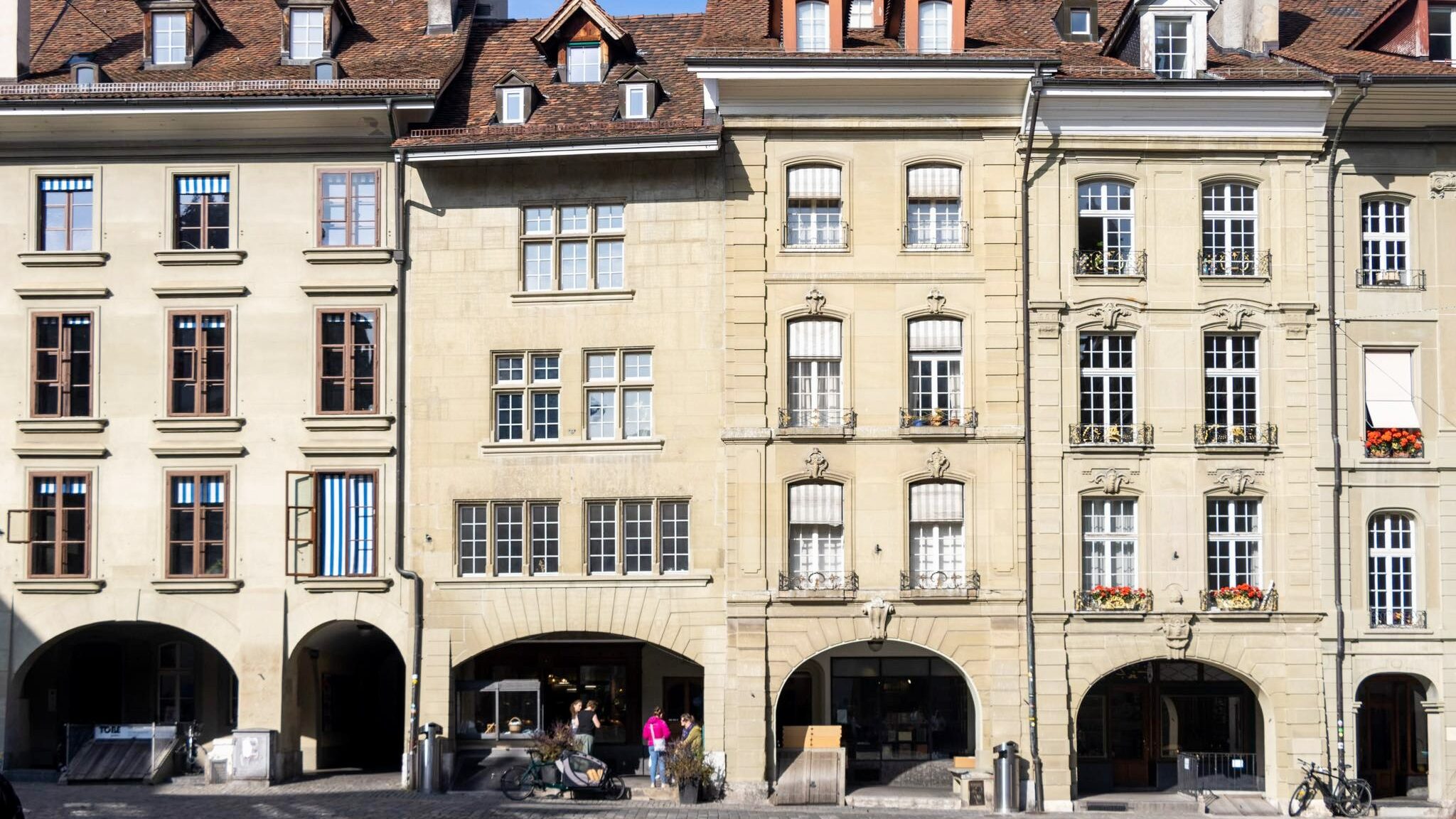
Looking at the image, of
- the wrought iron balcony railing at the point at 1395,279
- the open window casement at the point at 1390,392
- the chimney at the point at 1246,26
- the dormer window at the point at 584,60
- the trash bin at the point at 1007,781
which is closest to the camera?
the trash bin at the point at 1007,781

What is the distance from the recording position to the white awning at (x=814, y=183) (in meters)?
38.5

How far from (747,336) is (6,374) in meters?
15.7

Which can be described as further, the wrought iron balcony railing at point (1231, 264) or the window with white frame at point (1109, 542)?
the wrought iron balcony railing at point (1231, 264)

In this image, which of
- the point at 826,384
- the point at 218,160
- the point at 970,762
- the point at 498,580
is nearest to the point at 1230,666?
the point at 970,762

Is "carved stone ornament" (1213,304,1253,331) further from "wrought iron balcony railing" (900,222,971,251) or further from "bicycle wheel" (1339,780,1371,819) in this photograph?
"bicycle wheel" (1339,780,1371,819)

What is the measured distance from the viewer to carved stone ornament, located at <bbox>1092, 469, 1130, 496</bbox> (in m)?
37.8

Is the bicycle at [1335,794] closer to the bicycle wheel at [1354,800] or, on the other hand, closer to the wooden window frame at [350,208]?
the bicycle wheel at [1354,800]

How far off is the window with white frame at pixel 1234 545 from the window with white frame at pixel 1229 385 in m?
1.45

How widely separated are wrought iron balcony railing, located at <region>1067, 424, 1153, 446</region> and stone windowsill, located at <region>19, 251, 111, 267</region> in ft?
67.4

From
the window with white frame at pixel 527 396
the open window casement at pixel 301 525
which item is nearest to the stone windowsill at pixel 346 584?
the open window casement at pixel 301 525

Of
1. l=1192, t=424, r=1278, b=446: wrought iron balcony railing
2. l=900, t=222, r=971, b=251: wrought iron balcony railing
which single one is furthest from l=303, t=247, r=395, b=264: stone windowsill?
l=1192, t=424, r=1278, b=446: wrought iron balcony railing

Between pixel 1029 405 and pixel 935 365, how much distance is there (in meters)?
2.08

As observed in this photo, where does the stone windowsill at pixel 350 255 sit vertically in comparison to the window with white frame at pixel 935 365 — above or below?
above

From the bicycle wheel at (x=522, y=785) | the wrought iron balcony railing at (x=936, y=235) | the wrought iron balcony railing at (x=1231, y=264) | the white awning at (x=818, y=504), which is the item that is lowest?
the bicycle wheel at (x=522, y=785)
